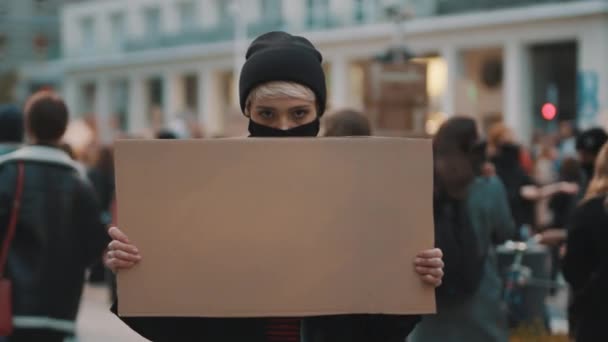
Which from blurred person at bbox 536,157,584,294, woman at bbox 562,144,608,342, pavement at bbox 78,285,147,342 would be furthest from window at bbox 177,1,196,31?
woman at bbox 562,144,608,342

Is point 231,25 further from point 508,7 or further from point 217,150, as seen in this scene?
point 217,150

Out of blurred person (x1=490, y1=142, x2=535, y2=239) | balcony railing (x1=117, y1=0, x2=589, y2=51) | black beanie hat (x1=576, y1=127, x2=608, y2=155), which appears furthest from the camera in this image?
balcony railing (x1=117, y1=0, x2=589, y2=51)

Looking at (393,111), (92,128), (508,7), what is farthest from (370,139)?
(508,7)

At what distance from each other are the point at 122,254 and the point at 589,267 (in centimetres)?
310

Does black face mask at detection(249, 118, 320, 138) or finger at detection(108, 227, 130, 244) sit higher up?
black face mask at detection(249, 118, 320, 138)

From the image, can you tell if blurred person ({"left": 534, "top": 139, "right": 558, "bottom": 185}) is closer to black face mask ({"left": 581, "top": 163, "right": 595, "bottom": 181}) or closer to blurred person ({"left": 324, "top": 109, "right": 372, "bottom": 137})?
black face mask ({"left": 581, "top": 163, "right": 595, "bottom": 181})

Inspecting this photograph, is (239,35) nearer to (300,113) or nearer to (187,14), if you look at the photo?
(187,14)

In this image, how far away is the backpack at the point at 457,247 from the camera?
606cm

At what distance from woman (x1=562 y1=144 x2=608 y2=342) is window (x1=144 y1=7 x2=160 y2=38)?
63261 mm

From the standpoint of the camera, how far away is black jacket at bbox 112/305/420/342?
340cm

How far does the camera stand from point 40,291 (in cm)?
604

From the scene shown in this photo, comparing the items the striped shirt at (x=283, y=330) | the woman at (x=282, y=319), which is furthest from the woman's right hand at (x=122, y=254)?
the striped shirt at (x=283, y=330)

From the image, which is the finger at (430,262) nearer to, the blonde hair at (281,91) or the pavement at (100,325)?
the blonde hair at (281,91)

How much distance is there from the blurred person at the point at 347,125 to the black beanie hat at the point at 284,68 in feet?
9.00
